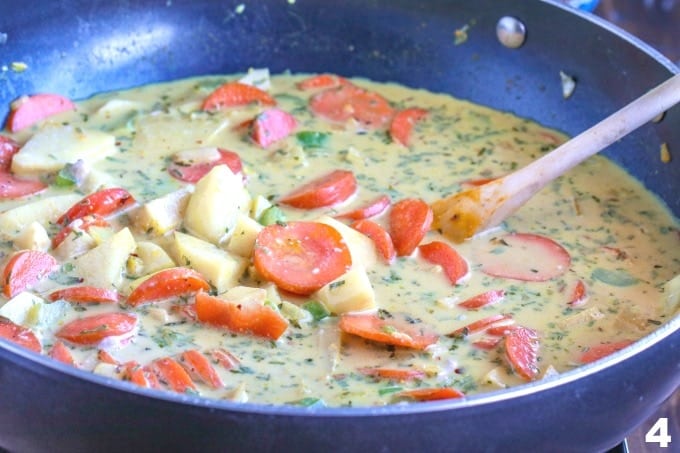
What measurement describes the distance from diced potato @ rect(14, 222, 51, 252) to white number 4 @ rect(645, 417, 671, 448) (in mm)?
1542

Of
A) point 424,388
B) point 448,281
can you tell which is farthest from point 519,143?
point 424,388

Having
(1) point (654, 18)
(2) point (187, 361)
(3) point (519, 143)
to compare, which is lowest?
(2) point (187, 361)

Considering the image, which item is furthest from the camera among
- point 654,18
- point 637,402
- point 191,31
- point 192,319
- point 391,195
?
point 654,18

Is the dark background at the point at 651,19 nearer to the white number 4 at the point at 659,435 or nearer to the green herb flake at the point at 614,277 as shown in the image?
the green herb flake at the point at 614,277

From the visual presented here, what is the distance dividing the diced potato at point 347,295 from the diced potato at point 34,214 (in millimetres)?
777

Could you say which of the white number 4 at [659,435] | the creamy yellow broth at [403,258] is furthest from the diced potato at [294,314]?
the white number 4 at [659,435]

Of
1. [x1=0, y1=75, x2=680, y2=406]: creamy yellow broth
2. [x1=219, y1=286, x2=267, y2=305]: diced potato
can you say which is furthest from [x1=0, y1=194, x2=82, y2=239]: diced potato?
[x1=219, y1=286, x2=267, y2=305]: diced potato

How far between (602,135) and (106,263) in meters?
1.28

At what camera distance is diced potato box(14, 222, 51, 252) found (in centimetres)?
282

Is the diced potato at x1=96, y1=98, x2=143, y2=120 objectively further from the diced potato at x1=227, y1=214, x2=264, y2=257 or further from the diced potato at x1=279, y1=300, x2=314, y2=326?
the diced potato at x1=279, y1=300, x2=314, y2=326

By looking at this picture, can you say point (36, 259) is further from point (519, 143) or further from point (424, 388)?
point (519, 143)

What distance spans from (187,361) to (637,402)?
931mm

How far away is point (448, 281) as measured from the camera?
111 inches

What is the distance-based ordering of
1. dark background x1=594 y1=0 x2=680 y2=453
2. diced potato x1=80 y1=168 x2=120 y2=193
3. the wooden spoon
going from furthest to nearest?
dark background x1=594 y1=0 x2=680 y2=453 → diced potato x1=80 y1=168 x2=120 y2=193 → the wooden spoon
